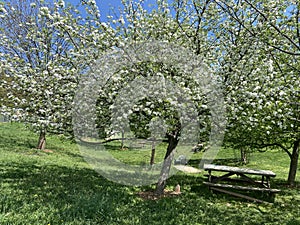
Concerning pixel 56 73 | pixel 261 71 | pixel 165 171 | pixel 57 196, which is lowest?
pixel 57 196

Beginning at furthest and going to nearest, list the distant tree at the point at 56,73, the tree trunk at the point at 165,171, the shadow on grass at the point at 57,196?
the tree trunk at the point at 165,171, the distant tree at the point at 56,73, the shadow on grass at the point at 57,196

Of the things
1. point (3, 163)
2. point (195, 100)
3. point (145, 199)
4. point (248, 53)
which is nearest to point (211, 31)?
point (248, 53)

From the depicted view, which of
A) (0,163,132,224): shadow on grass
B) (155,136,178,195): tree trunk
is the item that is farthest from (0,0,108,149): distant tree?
(155,136,178,195): tree trunk

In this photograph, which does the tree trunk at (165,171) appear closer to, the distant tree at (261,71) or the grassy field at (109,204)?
the grassy field at (109,204)

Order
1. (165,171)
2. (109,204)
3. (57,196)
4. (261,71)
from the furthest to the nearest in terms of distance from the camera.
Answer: (165,171) → (57,196) → (109,204) → (261,71)

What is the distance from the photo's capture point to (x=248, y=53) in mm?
6355

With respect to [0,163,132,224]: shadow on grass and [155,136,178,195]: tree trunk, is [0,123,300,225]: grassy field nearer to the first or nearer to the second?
[0,163,132,224]: shadow on grass

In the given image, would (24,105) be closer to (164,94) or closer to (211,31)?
(164,94)

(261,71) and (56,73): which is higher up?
(261,71)

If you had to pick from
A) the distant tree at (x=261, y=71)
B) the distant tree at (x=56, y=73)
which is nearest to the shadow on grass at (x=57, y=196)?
the distant tree at (x=56, y=73)

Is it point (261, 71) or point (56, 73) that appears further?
point (56, 73)

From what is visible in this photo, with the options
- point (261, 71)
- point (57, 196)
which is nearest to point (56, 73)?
point (57, 196)

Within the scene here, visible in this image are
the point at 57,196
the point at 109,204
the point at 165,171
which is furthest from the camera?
the point at 165,171

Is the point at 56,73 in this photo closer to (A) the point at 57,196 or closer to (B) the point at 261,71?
(A) the point at 57,196
